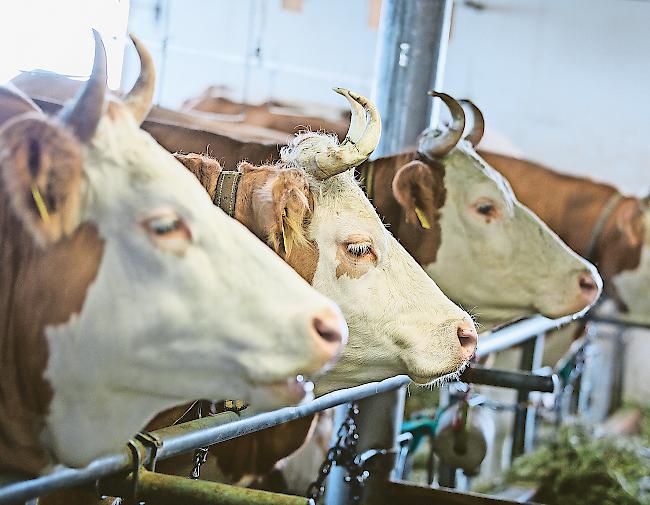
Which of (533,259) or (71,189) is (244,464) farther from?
(71,189)

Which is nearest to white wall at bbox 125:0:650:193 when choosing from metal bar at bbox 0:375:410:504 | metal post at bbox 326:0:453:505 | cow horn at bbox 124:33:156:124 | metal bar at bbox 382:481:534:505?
metal post at bbox 326:0:453:505

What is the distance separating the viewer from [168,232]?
138 centimetres

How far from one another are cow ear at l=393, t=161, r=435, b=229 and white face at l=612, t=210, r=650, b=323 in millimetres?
2504

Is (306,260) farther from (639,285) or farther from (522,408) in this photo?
(639,285)

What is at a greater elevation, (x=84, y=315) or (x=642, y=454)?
(x=84, y=315)

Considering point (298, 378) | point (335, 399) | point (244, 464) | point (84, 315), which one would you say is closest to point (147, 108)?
point (84, 315)

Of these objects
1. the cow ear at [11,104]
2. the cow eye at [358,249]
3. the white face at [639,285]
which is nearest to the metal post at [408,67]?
the cow eye at [358,249]

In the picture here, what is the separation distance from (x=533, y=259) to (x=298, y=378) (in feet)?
5.74

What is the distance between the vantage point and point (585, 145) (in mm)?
8016

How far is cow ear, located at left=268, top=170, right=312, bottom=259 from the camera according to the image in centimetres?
191

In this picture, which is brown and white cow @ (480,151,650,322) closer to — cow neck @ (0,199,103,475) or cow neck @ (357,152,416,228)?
cow neck @ (357,152,416,228)

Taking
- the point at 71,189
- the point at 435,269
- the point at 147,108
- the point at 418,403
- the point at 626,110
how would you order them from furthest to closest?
the point at 626,110
the point at 418,403
the point at 435,269
the point at 147,108
the point at 71,189

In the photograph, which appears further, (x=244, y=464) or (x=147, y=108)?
(x=244, y=464)

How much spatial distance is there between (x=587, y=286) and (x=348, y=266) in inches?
47.9
